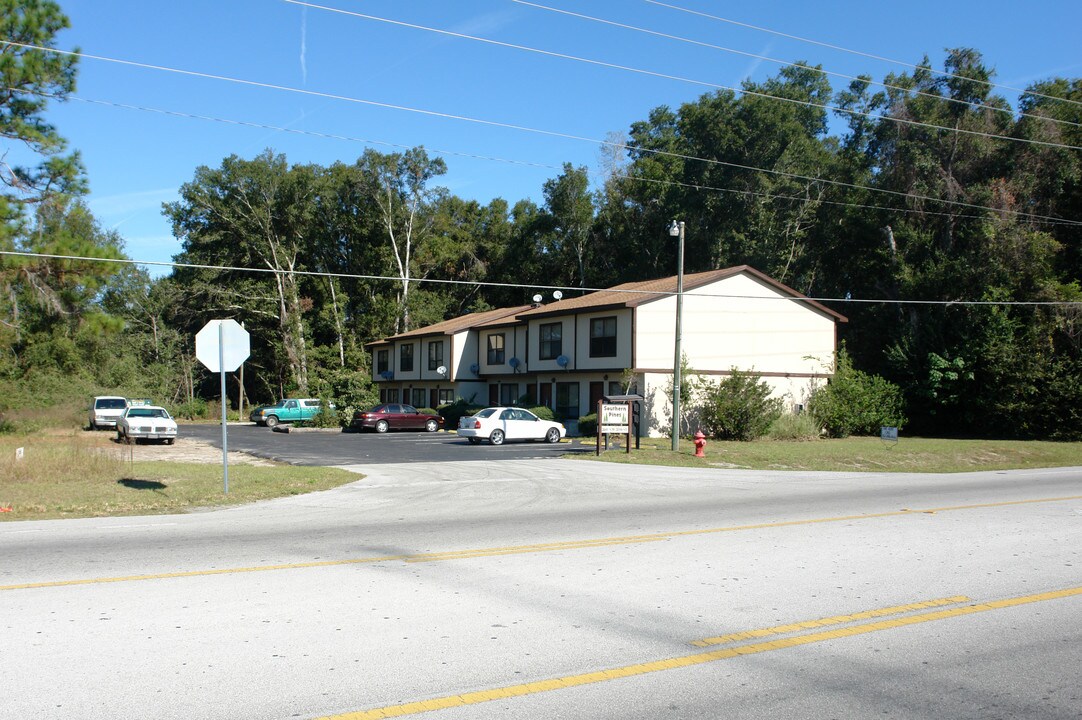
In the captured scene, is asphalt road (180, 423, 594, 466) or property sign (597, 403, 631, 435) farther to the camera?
property sign (597, 403, 631, 435)

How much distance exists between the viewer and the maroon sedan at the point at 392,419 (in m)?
43.6

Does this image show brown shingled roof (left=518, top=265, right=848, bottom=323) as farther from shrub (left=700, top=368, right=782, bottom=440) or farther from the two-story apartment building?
shrub (left=700, top=368, right=782, bottom=440)

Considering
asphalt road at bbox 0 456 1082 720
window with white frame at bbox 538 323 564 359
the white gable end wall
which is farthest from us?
window with white frame at bbox 538 323 564 359

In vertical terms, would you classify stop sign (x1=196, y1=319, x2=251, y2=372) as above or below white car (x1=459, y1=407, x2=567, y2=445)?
above

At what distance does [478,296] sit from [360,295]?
10.1m

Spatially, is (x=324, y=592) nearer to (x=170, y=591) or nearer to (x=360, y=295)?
(x=170, y=591)

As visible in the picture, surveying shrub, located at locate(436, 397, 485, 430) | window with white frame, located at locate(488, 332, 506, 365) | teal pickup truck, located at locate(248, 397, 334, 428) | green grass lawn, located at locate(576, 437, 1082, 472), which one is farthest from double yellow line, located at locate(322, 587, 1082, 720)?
teal pickup truck, located at locate(248, 397, 334, 428)

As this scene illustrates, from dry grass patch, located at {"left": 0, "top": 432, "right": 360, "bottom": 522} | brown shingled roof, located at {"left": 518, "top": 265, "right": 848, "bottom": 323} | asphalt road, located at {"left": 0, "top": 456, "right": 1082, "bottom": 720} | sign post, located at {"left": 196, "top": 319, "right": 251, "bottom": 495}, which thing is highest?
brown shingled roof, located at {"left": 518, "top": 265, "right": 848, "bottom": 323}

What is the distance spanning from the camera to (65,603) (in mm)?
7047

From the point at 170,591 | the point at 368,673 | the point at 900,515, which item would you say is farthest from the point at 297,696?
the point at 900,515

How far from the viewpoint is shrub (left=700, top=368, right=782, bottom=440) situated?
1253 inches

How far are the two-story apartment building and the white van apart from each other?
19054mm

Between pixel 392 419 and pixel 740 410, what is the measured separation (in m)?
19.4

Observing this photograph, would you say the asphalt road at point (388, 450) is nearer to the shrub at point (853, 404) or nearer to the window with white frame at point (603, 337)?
the window with white frame at point (603, 337)
